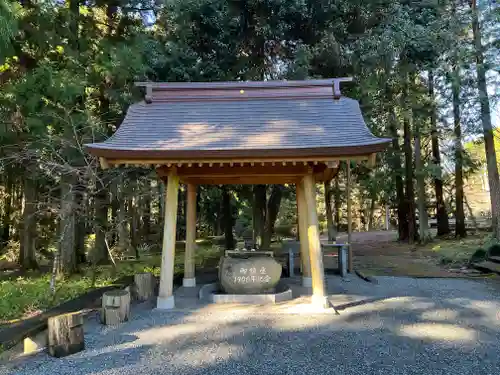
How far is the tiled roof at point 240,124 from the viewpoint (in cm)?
534

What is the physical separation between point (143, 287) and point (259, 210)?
604cm

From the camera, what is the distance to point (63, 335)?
13.6ft

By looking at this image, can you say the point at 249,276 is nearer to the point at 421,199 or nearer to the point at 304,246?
the point at 304,246

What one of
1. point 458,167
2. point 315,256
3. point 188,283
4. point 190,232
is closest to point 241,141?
point 315,256

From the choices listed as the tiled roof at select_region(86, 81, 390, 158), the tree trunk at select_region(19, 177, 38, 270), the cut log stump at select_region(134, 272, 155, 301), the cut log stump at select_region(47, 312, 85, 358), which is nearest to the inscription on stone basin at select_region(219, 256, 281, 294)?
the cut log stump at select_region(134, 272, 155, 301)

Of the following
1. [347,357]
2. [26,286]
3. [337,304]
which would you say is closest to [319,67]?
[337,304]

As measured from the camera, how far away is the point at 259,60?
1148cm

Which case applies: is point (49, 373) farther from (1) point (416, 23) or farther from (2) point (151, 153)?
(1) point (416, 23)

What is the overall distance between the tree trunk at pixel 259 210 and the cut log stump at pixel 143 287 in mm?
5770

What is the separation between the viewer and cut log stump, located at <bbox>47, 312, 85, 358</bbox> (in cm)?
409

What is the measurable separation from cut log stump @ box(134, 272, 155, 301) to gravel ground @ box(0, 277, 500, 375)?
0.67 m

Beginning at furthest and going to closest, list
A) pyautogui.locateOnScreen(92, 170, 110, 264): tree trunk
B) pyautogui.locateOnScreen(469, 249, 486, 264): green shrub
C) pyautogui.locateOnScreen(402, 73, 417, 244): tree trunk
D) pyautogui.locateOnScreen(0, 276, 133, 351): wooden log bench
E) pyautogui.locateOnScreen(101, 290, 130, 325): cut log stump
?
pyautogui.locateOnScreen(402, 73, 417, 244): tree trunk → pyautogui.locateOnScreen(92, 170, 110, 264): tree trunk → pyautogui.locateOnScreen(469, 249, 486, 264): green shrub → pyautogui.locateOnScreen(101, 290, 130, 325): cut log stump → pyautogui.locateOnScreen(0, 276, 133, 351): wooden log bench

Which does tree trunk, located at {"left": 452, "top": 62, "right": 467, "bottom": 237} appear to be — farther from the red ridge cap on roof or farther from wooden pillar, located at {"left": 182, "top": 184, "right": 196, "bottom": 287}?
wooden pillar, located at {"left": 182, "top": 184, "right": 196, "bottom": 287}

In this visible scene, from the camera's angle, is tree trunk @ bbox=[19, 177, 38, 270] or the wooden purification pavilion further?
tree trunk @ bbox=[19, 177, 38, 270]
